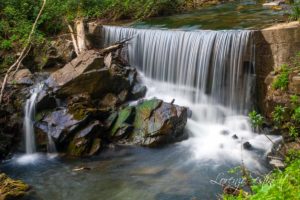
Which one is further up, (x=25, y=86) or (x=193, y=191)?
(x=25, y=86)

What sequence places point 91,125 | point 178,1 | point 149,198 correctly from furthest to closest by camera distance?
point 178,1 < point 91,125 < point 149,198

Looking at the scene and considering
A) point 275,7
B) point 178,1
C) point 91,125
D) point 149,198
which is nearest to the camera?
point 149,198

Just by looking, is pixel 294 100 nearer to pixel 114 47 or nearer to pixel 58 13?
pixel 114 47

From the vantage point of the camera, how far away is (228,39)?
10.4 m

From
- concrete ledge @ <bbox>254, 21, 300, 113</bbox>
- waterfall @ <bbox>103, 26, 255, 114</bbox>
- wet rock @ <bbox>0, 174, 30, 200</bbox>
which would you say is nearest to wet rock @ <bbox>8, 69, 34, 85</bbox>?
waterfall @ <bbox>103, 26, 255, 114</bbox>

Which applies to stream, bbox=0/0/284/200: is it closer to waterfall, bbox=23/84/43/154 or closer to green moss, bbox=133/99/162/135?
waterfall, bbox=23/84/43/154

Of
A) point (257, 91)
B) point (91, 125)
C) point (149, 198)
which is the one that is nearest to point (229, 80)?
point (257, 91)

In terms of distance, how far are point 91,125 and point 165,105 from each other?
1904mm

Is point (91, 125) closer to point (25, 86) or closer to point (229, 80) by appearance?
point (25, 86)

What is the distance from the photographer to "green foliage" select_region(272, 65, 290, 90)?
28.7ft

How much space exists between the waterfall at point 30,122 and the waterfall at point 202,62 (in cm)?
348

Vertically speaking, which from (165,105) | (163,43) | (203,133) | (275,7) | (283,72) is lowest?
(203,133)

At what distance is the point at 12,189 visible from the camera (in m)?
7.55

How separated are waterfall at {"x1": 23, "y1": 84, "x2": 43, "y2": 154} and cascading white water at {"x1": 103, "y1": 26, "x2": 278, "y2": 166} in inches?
126
